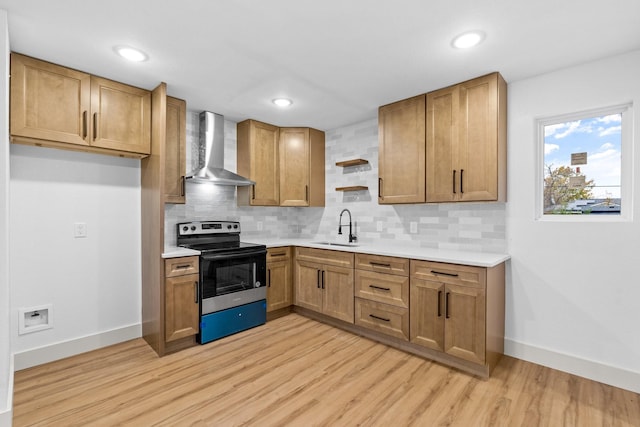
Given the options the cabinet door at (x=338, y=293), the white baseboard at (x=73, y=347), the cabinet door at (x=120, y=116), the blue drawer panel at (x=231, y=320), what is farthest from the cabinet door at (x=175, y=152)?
the cabinet door at (x=338, y=293)

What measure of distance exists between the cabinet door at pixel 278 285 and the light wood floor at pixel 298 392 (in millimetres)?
811

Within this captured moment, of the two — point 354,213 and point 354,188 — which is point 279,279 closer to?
point 354,213

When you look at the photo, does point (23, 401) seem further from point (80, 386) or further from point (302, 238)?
point (302, 238)

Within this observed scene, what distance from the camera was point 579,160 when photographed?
8.35ft

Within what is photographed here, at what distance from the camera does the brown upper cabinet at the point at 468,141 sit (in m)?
2.59

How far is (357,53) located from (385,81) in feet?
1.83

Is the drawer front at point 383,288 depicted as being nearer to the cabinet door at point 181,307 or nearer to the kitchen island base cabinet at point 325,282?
the kitchen island base cabinet at point 325,282

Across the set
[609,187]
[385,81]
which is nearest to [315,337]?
[385,81]

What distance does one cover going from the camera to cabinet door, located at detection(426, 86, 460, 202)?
9.20 feet

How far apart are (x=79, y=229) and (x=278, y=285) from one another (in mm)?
2035

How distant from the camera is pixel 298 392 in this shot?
7.26 feet

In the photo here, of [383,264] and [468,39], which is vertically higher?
[468,39]

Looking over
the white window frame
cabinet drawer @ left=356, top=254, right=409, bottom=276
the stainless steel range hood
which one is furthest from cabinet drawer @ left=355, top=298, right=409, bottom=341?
the stainless steel range hood

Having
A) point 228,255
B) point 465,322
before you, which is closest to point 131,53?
point 228,255
